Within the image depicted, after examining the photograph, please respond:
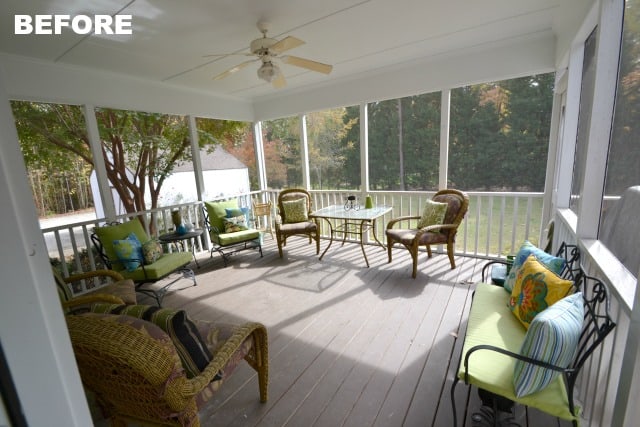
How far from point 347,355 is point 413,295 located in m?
1.14

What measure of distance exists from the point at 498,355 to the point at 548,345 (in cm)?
33

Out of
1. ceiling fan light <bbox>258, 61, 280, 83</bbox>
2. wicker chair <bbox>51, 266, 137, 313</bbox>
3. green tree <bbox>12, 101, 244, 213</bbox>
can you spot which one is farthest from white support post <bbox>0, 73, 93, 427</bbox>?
green tree <bbox>12, 101, 244, 213</bbox>

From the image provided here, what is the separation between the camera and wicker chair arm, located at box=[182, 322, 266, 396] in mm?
1190

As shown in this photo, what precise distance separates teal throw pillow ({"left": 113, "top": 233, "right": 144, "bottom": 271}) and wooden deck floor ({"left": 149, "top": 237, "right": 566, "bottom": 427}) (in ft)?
1.89

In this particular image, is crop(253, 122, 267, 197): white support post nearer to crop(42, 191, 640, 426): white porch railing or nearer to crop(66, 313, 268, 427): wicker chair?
crop(42, 191, 640, 426): white porch railing

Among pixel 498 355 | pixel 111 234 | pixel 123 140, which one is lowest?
pixel 498 355

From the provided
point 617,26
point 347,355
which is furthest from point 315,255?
point 617,26

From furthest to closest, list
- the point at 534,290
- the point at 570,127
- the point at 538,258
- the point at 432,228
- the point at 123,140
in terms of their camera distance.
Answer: the point at 123,140 → the point at 432,228 → the point at 570,127 → the point at 538,258 → the point at 534,290

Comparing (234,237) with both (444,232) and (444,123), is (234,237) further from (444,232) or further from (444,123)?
(444,123)

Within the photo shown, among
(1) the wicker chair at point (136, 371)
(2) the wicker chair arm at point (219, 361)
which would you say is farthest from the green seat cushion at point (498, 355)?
(1) the wicker chair at point (136, 371)

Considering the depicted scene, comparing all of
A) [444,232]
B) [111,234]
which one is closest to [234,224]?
[111,234]

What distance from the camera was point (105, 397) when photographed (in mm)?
1267

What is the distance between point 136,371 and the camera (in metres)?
1.04

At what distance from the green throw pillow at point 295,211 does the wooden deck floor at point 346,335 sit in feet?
2.44
